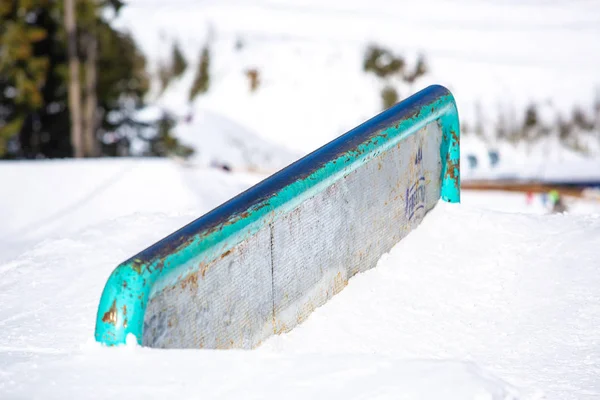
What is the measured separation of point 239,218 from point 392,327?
1.01 metres

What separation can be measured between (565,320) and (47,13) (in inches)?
1078

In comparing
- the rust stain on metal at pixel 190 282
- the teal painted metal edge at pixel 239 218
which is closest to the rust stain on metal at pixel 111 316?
the teal painted metal edge at pixel 239 218

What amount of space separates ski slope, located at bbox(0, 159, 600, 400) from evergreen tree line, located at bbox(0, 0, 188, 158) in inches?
828

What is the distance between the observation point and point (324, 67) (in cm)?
9631

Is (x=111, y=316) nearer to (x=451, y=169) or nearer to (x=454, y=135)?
(x=451, y=169)

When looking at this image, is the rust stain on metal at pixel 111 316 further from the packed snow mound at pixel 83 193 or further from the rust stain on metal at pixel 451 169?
the packed snow mound at pixel 83 193

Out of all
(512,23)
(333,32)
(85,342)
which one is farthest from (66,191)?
(512,23)

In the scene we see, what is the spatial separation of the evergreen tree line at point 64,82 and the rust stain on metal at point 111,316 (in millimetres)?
22669

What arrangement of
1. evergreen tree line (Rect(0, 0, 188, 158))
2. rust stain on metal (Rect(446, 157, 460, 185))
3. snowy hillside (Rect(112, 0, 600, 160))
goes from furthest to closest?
1. snowy hillside (Rect(112, 0, 600, 160))
2. evergreen tree line (Rect(0, 0, 188, 158))
3. rust stain on metal (Rect(446, 157, 460, 185))

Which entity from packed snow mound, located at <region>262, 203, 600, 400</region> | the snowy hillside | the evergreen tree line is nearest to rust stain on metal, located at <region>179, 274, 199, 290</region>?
packed snow mound, located at <region>262, 203, 600, 400</region>

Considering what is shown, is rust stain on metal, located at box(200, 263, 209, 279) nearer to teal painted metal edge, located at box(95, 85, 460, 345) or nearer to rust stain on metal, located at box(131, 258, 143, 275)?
teal painted metal edge, located at box(95, 85, 460, 345)

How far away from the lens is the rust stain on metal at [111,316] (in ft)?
9.69

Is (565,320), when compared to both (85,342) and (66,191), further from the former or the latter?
(66,191)

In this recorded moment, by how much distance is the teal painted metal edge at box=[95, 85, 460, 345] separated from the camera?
2951 mm
